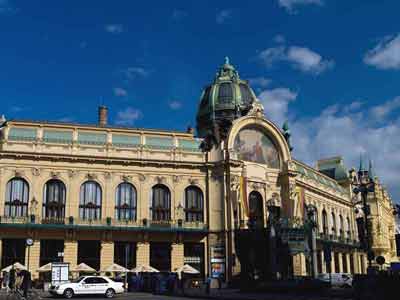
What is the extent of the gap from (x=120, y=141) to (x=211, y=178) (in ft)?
37.8

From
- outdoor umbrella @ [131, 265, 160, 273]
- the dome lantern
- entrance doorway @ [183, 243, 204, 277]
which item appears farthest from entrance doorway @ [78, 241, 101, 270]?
the dome lantern

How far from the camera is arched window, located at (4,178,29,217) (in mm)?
55656

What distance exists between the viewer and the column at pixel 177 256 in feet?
195

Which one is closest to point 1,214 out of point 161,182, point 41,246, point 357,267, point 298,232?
point 41,246

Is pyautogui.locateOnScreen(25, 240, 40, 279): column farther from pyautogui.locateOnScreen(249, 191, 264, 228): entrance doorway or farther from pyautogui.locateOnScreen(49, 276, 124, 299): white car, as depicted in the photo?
pyautogui.locateOnScreen(249, 191, 264, 228): entrance doorway

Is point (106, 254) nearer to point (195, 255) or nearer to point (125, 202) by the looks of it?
point (125, 202)

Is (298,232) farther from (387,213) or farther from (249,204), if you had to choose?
(387,213)

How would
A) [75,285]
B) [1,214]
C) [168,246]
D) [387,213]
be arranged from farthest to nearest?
[387,213] → [168,246] → [1,214] → [75,285]

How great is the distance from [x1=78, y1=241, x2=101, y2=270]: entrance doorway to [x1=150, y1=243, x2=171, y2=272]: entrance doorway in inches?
237

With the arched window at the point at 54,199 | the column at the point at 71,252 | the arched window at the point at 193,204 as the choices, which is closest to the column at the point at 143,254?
the arched window at the point at 193,204

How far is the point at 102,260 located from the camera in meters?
56.3

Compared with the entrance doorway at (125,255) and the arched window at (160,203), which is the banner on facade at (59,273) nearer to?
the entrance doorway at (125,255)

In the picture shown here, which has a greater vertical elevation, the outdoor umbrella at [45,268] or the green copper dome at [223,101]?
the green copper dome at [223,101]

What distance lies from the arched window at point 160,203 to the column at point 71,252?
363 inches
